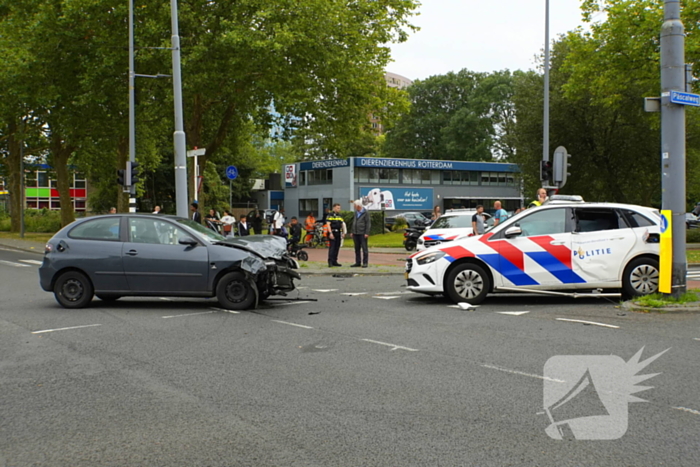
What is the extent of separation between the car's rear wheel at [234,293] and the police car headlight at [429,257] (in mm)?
2742

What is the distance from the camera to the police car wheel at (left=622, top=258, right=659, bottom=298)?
429 inches

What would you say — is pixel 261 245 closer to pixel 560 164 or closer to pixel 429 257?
pixel 429 257

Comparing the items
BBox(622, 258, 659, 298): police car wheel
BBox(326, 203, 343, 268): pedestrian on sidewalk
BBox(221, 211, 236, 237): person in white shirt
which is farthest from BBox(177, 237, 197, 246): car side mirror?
BBox(221, 211, 236, 237): person in white shirt

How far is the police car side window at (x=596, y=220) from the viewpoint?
11008 millimetres

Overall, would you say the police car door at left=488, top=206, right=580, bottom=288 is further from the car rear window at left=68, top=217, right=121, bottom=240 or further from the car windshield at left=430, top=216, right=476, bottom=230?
the car windshield at left=430, top=216, right=476, bottom=230

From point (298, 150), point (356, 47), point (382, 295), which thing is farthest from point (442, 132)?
point (382, 295)

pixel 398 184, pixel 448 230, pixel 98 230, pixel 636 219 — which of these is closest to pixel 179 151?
pixel 448 230

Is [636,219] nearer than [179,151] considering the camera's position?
Yes

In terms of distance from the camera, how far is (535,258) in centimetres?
1095

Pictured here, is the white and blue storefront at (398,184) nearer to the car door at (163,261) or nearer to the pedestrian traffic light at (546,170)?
the pedestrian traffic light at (546,170)

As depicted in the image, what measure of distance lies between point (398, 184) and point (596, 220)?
175 ft

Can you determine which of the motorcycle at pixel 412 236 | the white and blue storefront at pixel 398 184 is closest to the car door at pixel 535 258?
the motorcycle at pixel 412 236

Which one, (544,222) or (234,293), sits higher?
(544,222)

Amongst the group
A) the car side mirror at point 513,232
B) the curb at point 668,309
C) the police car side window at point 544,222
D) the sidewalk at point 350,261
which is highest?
the police car side window at point 544,222
